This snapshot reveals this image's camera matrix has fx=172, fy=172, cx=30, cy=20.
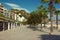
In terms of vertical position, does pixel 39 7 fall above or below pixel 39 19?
above

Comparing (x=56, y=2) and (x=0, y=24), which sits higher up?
(x=56, y=2)

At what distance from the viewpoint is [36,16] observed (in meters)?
98.9

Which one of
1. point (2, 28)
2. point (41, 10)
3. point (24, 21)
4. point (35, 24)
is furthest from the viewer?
point (24, 21)

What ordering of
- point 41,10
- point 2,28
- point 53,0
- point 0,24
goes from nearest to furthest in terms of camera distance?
point 53,0 < point 2,28 < point 0,24 < point 41,10

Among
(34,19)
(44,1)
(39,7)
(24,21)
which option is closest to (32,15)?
(34,19)

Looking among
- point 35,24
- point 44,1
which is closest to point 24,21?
point 35,24

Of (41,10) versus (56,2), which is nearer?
(56,2)

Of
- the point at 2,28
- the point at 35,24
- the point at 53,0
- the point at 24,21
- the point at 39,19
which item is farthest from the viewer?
the point at 24,21

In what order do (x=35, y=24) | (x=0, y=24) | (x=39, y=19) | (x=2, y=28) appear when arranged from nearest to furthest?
1. (x=2, y=28)
2. (x=0, y=24)
3. (x=39, y=19)
4. (x=35, y=24)

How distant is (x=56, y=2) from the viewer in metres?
47.2

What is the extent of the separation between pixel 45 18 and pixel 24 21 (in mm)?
42070

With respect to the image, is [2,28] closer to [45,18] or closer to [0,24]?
[0,24]

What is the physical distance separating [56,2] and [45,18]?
52.4 metres

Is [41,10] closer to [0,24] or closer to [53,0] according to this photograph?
[0,24]
